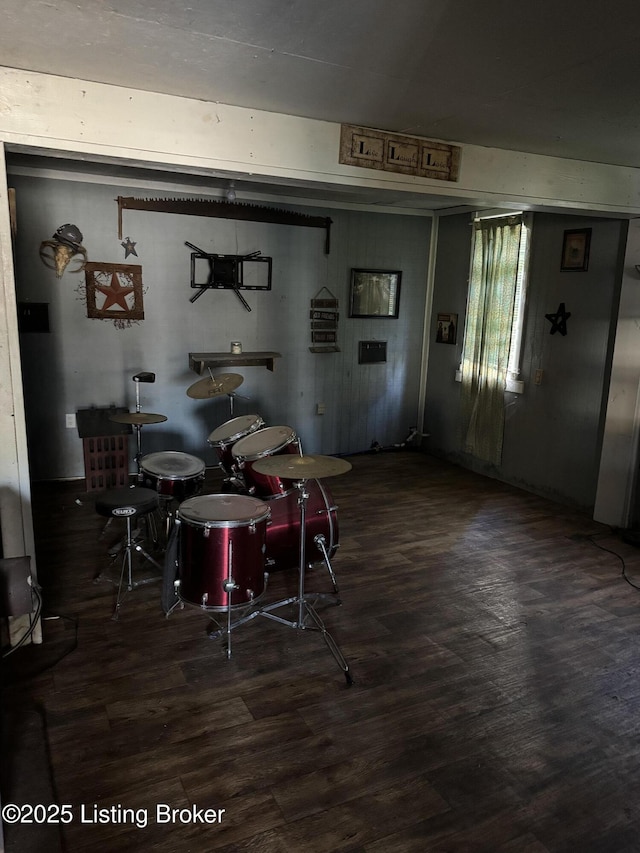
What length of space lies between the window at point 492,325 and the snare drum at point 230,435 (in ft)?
8.89

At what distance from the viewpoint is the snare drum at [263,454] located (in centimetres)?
317

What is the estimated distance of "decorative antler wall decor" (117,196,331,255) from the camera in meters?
5.06

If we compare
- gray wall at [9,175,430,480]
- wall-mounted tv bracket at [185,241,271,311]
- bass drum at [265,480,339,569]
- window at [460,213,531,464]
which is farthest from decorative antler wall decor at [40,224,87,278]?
window at [460,213,531,464]

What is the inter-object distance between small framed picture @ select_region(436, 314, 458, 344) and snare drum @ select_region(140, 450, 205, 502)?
3.37m

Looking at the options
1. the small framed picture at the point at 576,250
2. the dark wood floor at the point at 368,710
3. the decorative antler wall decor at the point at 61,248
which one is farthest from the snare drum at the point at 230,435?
the small framed picture at the point at 576,250

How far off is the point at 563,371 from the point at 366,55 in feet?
11.3

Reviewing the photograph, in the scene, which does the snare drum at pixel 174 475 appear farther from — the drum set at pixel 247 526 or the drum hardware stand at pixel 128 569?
the drum hardware stand at pixel 128 569

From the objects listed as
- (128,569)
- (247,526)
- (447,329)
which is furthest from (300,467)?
(447,329)

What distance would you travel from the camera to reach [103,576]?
11.6 ft

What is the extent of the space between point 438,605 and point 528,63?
8.40ft

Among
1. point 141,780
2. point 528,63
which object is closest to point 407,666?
point 141,780

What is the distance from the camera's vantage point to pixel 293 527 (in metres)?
3.27

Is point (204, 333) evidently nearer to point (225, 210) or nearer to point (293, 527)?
point (225, 210)

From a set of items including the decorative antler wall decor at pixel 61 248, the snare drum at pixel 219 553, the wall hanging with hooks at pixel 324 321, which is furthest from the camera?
the wall hanging with hooks at pixel 324 321
